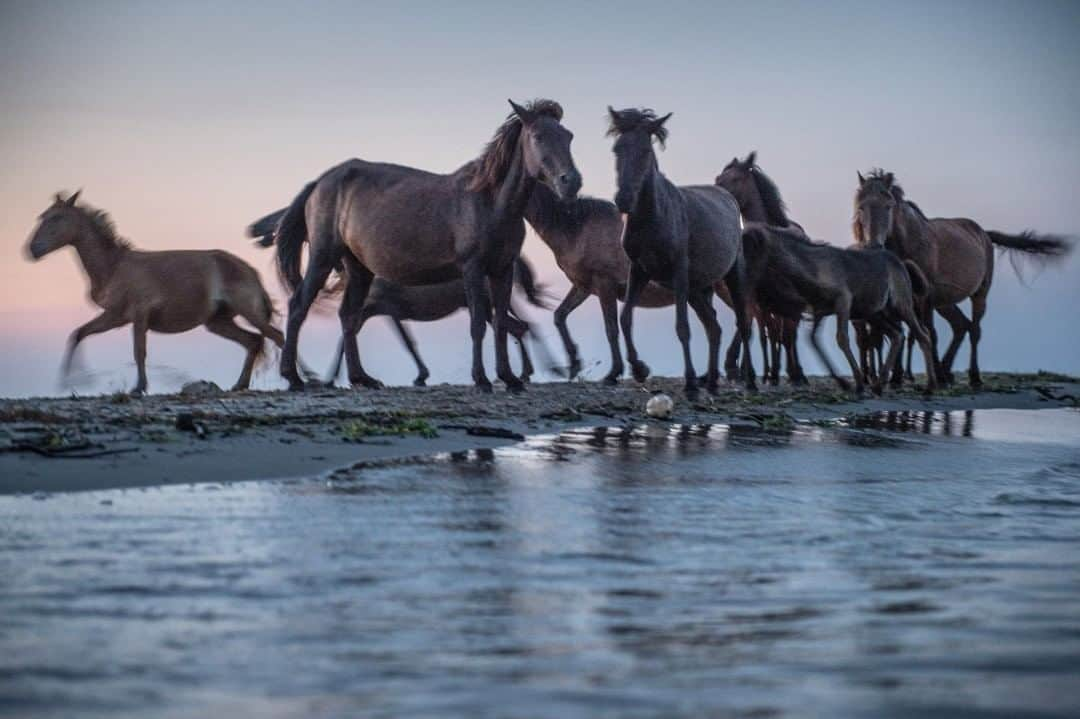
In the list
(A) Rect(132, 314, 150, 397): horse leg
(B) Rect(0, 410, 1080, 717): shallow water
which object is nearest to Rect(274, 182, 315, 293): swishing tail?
(A) Rect(132, 314, 150, 397): horse leg

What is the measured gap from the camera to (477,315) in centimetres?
1284

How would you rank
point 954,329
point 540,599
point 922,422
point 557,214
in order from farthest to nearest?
1. point 954,329
2. point 557,214
3. point 922,422
4. point 540,599

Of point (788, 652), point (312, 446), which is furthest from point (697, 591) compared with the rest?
point (312, 446)

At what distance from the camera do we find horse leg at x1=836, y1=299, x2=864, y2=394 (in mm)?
15219

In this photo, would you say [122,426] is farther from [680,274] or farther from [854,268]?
[854,268]

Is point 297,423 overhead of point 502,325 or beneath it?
beneath

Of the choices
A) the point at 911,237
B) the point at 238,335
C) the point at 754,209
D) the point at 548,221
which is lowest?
the point at 238,335

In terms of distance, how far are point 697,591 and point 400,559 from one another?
3.24 ft

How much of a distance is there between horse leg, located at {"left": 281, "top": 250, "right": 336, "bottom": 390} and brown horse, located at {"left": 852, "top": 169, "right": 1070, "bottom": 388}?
6800mm

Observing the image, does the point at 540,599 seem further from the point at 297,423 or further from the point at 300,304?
the point at 300,304

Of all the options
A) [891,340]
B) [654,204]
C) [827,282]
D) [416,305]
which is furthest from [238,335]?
[891,340]

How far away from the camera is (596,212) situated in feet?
53.2

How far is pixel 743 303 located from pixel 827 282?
921mm

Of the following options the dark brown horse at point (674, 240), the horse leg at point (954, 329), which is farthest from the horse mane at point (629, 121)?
the horse leg at point (954, 329)
